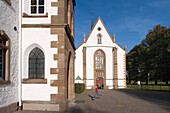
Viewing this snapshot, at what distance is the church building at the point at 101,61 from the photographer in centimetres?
3588

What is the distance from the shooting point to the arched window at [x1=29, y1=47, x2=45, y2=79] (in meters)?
9.28

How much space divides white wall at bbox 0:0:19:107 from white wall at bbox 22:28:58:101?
0.50 metres

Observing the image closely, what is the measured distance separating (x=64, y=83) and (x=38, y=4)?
4.86 metres

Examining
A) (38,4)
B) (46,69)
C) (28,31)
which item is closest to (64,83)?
(46,69)

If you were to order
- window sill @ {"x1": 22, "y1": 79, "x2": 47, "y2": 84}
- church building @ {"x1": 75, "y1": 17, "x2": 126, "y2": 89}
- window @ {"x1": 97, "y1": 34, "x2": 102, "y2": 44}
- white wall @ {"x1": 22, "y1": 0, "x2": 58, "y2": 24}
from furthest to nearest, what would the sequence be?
1. window @ {"x1": 97, "y1": 34, "x2": 102, "y2": 44}
2. church building @ {"x1": 75, "y1": 17, "x2": 126, "y2": 89}
3. white wall @ {"x1": 22, "y1": 0, "x2": 58, "y2": 24}
4. window sill @ {"x1": 22, "y1": 79, "x2": 47, "y2": 84}

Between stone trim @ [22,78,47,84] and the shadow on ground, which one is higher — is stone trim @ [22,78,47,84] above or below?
above

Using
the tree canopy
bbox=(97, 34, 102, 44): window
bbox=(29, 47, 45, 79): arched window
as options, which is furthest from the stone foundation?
bbox=(97, 34, 102, 44): window

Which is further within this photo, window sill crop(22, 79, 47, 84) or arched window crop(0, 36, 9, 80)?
window sill crop(22, 79, 47, 84)

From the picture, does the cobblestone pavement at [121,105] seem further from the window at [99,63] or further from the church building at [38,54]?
the window at [99,63]

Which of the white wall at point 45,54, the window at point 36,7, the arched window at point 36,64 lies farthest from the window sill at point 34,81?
the window at point 36,7

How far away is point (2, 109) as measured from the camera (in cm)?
705

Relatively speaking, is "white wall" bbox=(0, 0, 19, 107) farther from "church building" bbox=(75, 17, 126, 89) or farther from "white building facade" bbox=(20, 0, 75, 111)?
"church building" bbox=(75, 17, 126, 89)

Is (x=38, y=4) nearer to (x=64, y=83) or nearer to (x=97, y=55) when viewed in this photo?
(x=64, y=83)

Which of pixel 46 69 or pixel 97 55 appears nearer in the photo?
pixel 46 69
